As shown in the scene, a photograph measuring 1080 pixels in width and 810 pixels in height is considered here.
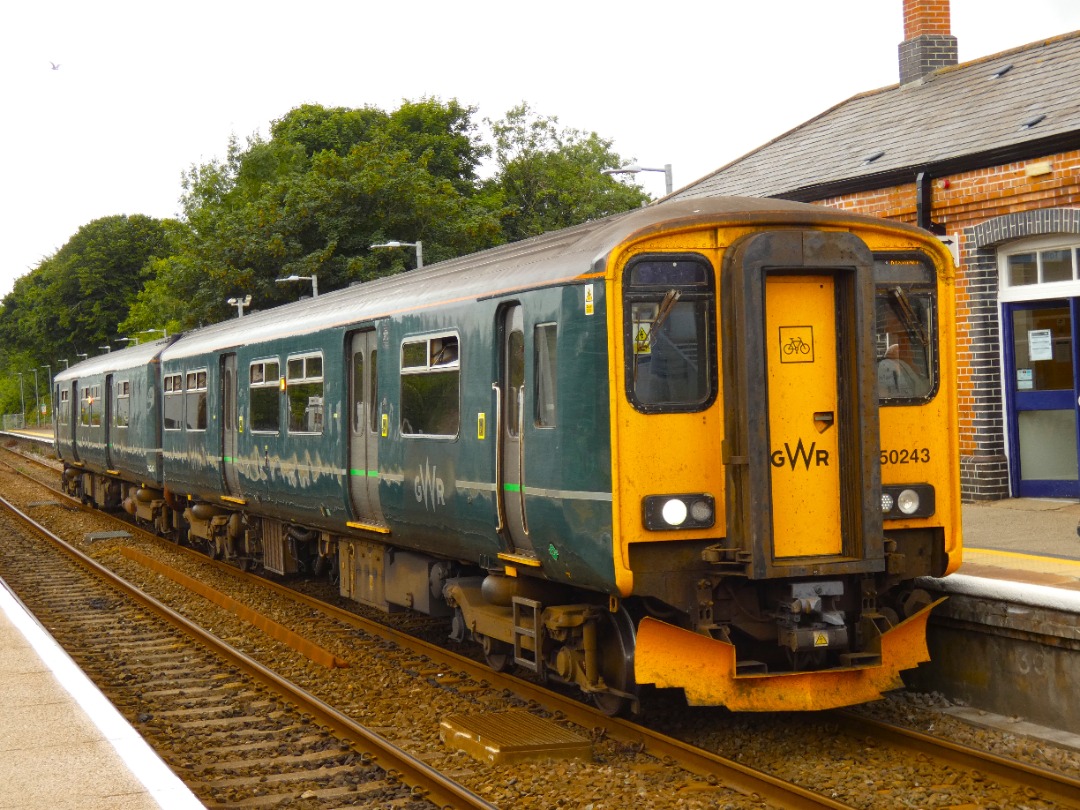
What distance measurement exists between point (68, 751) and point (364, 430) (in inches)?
188

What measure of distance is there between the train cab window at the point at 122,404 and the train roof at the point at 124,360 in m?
0.32

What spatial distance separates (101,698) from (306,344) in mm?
5258

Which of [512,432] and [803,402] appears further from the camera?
[512,432]

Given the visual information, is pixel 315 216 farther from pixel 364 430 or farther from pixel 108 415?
pixel 364 430

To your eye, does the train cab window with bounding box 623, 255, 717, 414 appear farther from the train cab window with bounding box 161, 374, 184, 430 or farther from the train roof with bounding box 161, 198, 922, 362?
the train cab window with bounding box 161, 374, 184, 430

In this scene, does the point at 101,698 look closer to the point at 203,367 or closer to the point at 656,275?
the point at 656,275

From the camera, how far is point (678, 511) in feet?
23.1

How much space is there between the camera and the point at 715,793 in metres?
6.61

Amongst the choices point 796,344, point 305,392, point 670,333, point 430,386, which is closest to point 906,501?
point 796,344

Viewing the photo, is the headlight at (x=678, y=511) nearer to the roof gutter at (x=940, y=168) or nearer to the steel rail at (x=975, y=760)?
the steel rail at (x=975, y=760)

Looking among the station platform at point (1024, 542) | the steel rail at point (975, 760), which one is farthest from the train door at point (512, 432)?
the station platform at point (1024, 542)

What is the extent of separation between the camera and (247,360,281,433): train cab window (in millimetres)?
13477

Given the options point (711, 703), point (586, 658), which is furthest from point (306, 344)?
point (711, 703)

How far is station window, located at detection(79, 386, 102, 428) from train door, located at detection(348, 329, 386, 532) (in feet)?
48.8
